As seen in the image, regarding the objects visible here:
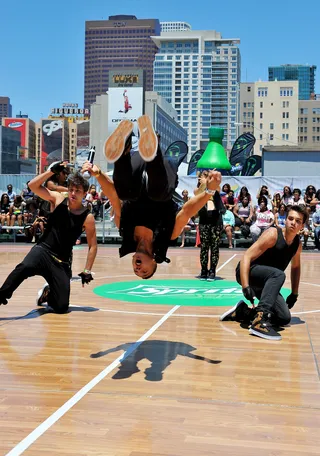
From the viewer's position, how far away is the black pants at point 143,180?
17.5ft

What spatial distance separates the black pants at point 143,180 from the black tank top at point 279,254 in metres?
2.05

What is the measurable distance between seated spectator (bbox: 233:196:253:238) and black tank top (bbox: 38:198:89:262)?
1194 centimetres

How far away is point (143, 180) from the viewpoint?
5.48 m

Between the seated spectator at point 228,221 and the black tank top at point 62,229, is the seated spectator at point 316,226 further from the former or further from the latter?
the black tank top at point 62,229

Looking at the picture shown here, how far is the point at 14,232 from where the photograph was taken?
2083cm

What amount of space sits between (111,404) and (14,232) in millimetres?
17247

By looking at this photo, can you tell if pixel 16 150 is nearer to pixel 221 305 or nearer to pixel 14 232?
pixel 14 232

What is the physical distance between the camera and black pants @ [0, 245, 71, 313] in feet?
23.8

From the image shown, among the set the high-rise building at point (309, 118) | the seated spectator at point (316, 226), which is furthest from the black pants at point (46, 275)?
the high-rise building at point (309, 118)

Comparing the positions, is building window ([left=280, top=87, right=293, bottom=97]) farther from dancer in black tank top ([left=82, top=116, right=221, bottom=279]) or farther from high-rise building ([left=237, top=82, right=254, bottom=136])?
dancer in black tank top ([left=82, top=116, right=221, bottom=279])

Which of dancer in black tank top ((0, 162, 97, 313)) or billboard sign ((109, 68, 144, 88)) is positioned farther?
billboard sign ((109, 68, 144, 88))

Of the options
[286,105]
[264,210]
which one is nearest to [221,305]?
[264,210]

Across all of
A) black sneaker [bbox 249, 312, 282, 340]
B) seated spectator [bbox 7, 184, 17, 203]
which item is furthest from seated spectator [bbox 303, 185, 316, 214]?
black sneaker [bbox 249, 312, 282, 340]

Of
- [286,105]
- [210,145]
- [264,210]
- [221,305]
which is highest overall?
[286,105]
